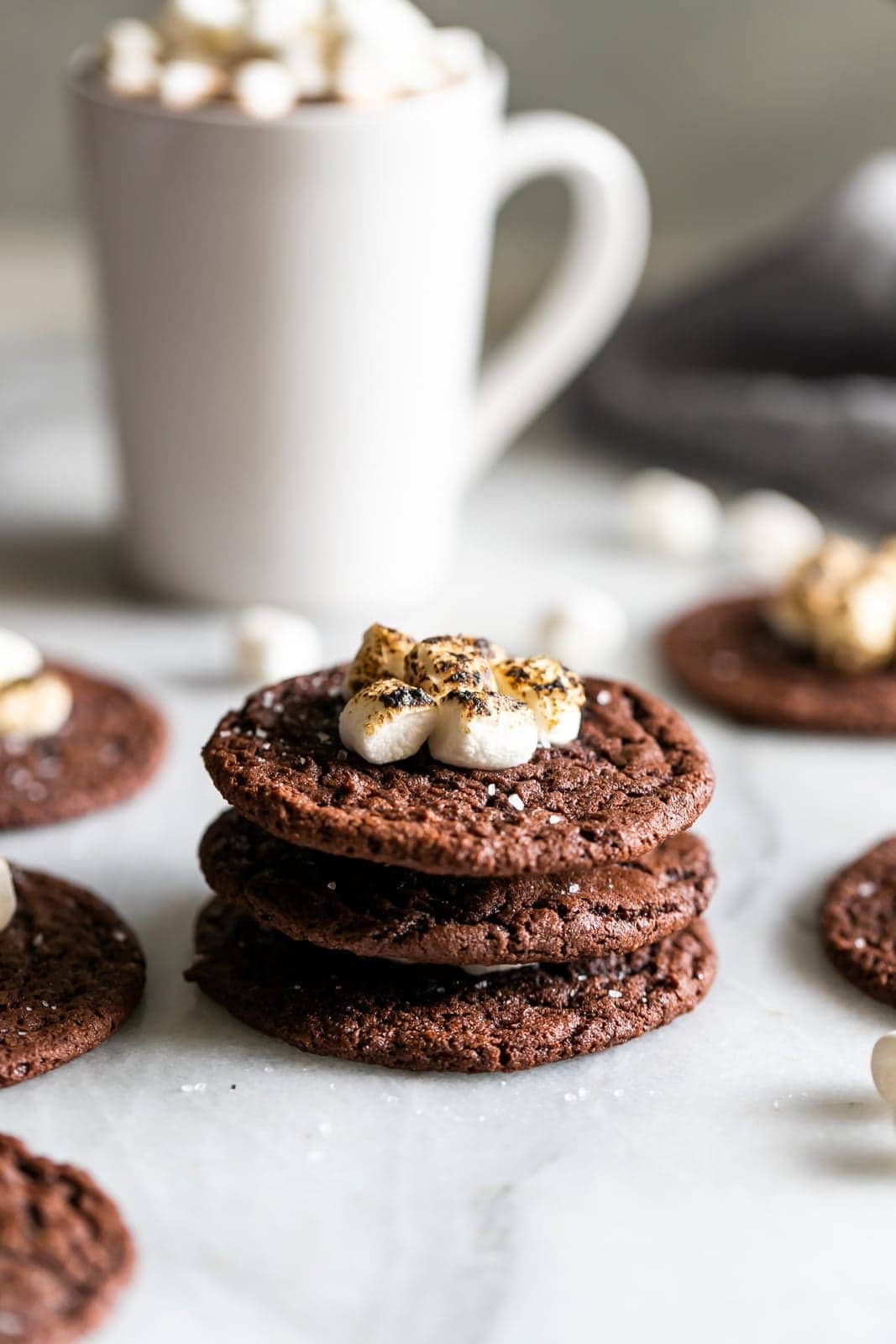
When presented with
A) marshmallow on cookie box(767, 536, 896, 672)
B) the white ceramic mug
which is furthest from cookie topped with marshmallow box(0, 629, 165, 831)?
marshmallow on cookie box(767, 536, 896, 672)

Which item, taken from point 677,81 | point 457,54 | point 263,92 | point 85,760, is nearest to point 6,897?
point 85,760

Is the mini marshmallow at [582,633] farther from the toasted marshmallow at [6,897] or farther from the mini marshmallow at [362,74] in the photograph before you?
the toasted marshmallow at [6,897]

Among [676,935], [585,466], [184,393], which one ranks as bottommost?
[585,466]

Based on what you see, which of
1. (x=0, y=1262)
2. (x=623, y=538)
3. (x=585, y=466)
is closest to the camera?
(x=0, y=1262)

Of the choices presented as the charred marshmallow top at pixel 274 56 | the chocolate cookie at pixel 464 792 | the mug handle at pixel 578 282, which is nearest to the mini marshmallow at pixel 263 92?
the charred marshmallow top at pixel 274 56

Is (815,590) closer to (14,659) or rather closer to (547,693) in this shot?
(547,693)

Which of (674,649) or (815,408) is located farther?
(815,408)

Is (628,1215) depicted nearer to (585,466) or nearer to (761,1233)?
(761,1233)

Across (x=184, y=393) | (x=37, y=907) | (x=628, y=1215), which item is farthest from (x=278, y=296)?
(x=628, y=1215)
